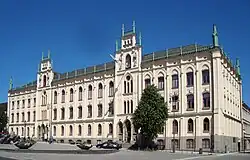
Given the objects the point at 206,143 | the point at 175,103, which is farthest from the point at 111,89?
the point at 206,143

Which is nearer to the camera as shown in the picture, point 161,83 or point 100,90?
point 161,83

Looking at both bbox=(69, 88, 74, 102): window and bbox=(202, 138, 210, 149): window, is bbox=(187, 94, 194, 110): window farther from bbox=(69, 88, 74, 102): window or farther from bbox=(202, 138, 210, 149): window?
bbox=(69, 88, 74, 102): window

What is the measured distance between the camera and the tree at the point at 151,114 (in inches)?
2324

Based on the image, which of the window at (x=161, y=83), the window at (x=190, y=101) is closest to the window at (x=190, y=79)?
the window at (x=190, y=101)

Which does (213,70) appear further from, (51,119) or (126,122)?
(51,119)

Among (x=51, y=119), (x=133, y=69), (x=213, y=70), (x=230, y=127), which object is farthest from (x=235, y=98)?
(x=51, y=119)

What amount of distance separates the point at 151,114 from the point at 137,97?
10.5 meters

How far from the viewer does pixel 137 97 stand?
226 ft

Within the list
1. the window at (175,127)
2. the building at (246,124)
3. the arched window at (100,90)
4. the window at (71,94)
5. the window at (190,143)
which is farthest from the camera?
the window at (71,94)

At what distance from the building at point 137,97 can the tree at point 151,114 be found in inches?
150

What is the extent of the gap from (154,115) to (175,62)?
11.4 metres

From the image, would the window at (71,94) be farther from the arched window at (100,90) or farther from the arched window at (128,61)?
the arched window at (128,61)

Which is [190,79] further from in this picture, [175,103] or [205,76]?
[175,103]

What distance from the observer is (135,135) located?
6750 cm
